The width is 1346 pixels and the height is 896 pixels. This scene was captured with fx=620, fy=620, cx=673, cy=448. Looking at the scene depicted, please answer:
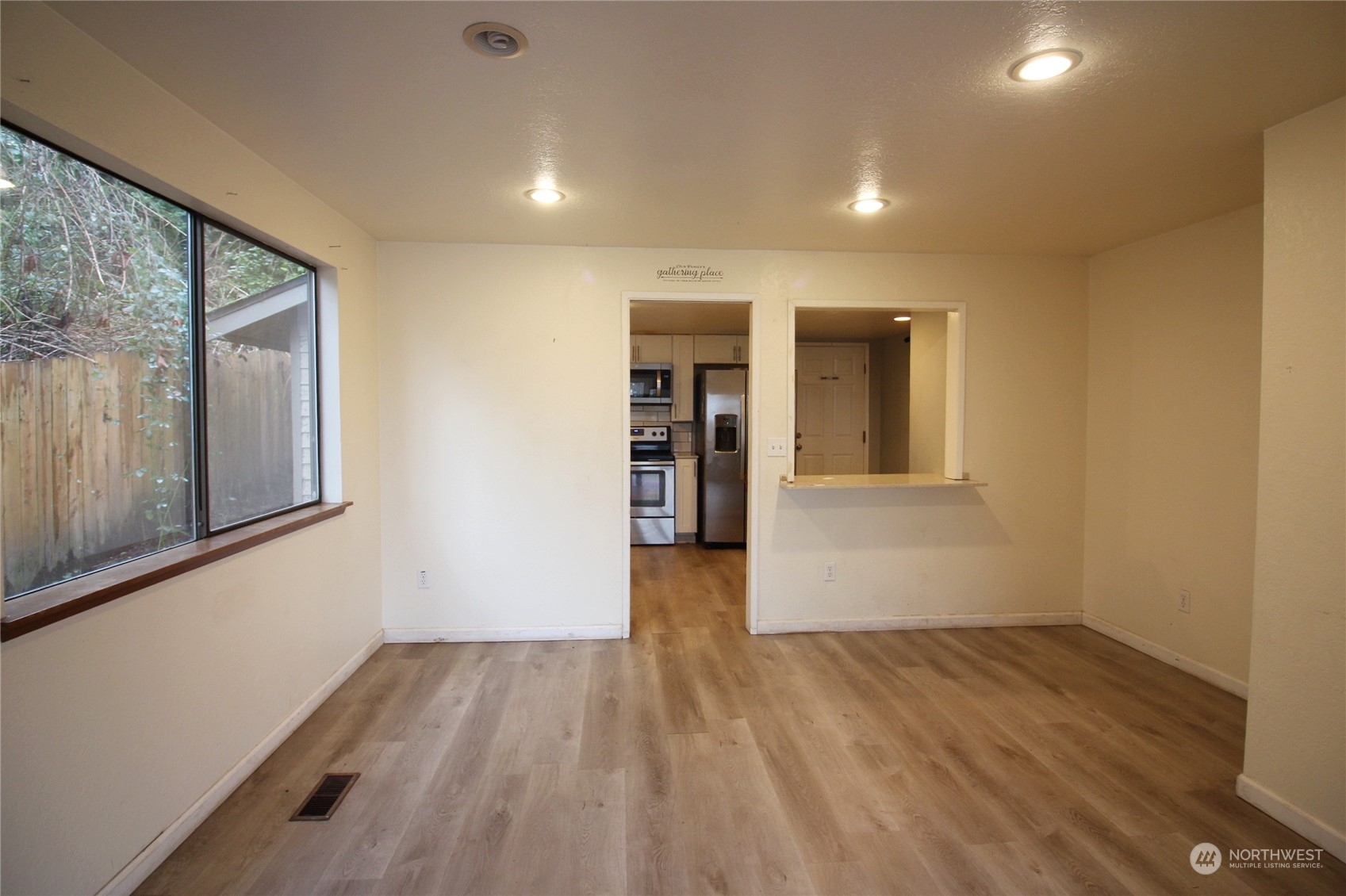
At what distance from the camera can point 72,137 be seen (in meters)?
1.55

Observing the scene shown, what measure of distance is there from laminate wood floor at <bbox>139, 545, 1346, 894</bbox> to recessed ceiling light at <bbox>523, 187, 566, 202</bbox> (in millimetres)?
2271

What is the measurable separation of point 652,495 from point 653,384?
3.71 ft

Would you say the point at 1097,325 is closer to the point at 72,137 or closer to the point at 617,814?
the point at 617,814

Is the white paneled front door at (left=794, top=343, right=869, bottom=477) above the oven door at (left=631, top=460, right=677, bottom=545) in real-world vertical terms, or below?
above

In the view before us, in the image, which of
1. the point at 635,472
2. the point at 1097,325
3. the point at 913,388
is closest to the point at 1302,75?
the point at 1097,325

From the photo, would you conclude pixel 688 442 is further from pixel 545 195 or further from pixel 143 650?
pixel 143 650

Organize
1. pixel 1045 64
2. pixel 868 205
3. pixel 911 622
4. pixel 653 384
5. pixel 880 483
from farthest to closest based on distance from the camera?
pixel 653 384 → pixel 911 622 → pixel 880 483 → pixel 868 205 → pixel 1045 64

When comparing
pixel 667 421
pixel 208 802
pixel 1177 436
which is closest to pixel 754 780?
pixel 208 802

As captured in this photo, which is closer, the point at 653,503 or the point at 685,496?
the point at 653,503

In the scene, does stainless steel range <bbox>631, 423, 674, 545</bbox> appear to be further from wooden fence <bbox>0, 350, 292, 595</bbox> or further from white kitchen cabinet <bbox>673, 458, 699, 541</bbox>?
wooden fence <bbox>0, 350, 292, 595</bbox>

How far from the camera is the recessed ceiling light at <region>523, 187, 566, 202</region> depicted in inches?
104

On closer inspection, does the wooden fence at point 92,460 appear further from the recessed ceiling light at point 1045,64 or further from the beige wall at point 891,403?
the beige wall at point 891,403

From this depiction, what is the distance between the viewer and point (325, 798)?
212 cm

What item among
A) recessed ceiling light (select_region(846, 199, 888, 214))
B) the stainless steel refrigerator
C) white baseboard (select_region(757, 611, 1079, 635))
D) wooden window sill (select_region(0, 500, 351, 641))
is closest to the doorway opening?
the stainless steel refrigerator
